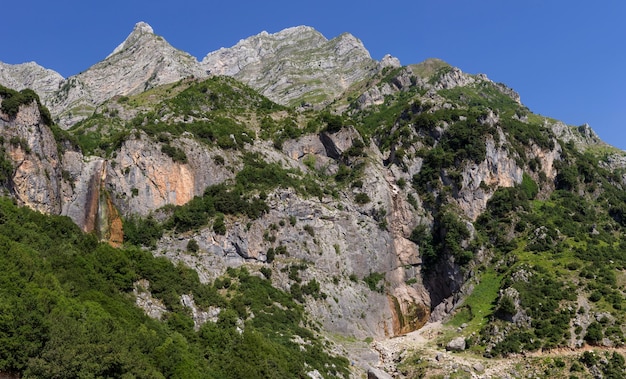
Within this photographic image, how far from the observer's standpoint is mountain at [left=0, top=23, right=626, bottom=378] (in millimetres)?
54750

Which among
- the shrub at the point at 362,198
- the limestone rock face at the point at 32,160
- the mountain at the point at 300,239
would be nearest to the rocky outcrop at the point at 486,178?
the mountain at the point at 300,239

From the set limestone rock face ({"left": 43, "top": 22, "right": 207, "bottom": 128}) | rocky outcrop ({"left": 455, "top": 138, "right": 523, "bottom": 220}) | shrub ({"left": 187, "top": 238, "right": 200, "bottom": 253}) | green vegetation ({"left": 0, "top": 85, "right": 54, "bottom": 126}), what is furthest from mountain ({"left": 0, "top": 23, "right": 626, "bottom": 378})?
limestone rock face ({"left": 43, "top": 22, "right": 207, "bottom": 128})

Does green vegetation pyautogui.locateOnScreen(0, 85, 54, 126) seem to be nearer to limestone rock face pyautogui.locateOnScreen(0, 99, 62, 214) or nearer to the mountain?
the mountain

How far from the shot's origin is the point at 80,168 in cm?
7944

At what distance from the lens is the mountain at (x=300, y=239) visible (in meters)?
54.8

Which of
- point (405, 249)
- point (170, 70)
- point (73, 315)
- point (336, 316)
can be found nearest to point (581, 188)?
point (405, 249)

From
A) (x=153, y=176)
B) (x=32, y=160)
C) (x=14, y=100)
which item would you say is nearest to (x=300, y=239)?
(x=153, y=176)

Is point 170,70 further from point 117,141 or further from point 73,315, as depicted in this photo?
point 73,315

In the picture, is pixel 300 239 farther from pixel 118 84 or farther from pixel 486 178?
pixel 118 84

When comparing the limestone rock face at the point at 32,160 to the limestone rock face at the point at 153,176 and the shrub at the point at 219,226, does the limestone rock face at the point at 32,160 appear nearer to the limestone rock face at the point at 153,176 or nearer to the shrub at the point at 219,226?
the limestone rock face at the point at 153,176

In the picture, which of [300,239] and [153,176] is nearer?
[153,176]

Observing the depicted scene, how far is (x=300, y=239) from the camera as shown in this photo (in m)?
88.8

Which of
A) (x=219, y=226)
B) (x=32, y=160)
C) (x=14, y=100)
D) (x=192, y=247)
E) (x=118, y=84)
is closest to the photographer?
(x=32, y=160)

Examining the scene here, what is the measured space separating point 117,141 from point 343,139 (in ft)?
147
